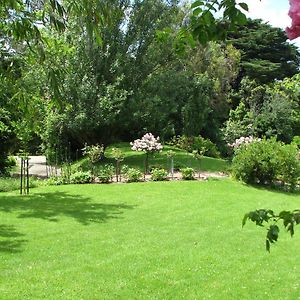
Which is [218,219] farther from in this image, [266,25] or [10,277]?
[266,25]

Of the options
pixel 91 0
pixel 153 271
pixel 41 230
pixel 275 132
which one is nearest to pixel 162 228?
pixel 41 230

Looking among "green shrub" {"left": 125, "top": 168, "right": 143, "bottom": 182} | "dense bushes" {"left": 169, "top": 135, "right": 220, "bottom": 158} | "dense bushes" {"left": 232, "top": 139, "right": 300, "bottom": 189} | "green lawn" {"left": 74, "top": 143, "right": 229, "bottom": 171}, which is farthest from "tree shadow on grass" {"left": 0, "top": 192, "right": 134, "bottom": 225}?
"dense bushes" {"left": 169, "top": 135, "right": 220, "bottom": 158}

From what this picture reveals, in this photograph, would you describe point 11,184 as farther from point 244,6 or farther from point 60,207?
point 244,6

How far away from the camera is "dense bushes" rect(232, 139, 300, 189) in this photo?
14.2m

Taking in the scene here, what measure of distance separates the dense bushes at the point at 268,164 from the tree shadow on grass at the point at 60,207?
5.07 m

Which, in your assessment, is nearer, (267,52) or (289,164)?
(289,164)

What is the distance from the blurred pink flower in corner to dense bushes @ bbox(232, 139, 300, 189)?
13.6 metres

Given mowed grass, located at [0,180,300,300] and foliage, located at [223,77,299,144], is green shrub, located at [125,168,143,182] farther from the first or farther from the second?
foliage, located at [223,77,299,144]

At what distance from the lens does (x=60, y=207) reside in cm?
1052

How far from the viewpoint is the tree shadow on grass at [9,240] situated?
682 centimetres

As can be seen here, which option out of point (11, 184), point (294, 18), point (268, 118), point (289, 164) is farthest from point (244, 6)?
point (268, 118)

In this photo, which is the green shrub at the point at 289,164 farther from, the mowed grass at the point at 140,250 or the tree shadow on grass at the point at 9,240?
the tree shadow on grass at the point at 9,240

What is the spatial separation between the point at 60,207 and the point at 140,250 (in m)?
4.26

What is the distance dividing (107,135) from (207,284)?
1531 cm
